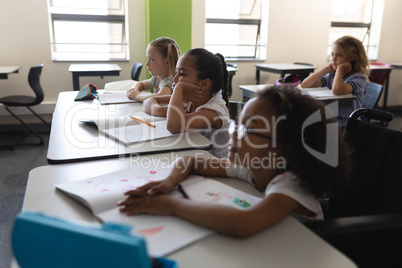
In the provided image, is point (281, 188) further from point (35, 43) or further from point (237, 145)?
point (35, 43)

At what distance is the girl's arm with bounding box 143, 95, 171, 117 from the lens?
1.88 metres

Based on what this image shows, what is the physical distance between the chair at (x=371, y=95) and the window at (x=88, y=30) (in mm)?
3083

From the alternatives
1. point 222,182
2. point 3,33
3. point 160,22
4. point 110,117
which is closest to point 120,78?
point 160,22

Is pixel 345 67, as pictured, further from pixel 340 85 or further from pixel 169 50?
pixel 169 50

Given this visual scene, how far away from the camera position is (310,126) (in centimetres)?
94

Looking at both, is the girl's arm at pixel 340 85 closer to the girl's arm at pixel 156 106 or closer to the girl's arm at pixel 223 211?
the girl's arm at pixel 156 106

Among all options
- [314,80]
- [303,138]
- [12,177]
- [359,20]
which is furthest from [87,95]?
[359,20]

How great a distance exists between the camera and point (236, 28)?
5.35 metres

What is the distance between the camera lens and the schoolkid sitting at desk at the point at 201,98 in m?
1.62

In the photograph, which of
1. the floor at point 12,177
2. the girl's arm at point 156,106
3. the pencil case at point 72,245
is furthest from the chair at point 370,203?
the floor at point 12,177

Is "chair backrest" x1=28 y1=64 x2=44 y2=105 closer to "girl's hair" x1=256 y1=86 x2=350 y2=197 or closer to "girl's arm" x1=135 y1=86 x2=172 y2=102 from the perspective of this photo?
"girl's arm" x1=135 y1=86 x2=172 y2=102

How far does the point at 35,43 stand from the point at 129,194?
4.13 metres

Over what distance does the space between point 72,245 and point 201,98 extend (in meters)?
1.37

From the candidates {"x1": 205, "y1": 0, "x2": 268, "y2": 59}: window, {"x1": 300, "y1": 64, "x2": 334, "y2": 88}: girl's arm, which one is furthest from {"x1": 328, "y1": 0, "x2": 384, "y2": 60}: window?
{"x1": 300, "y1": 64, "x2": 334, "y2": 88}: girl's arm
